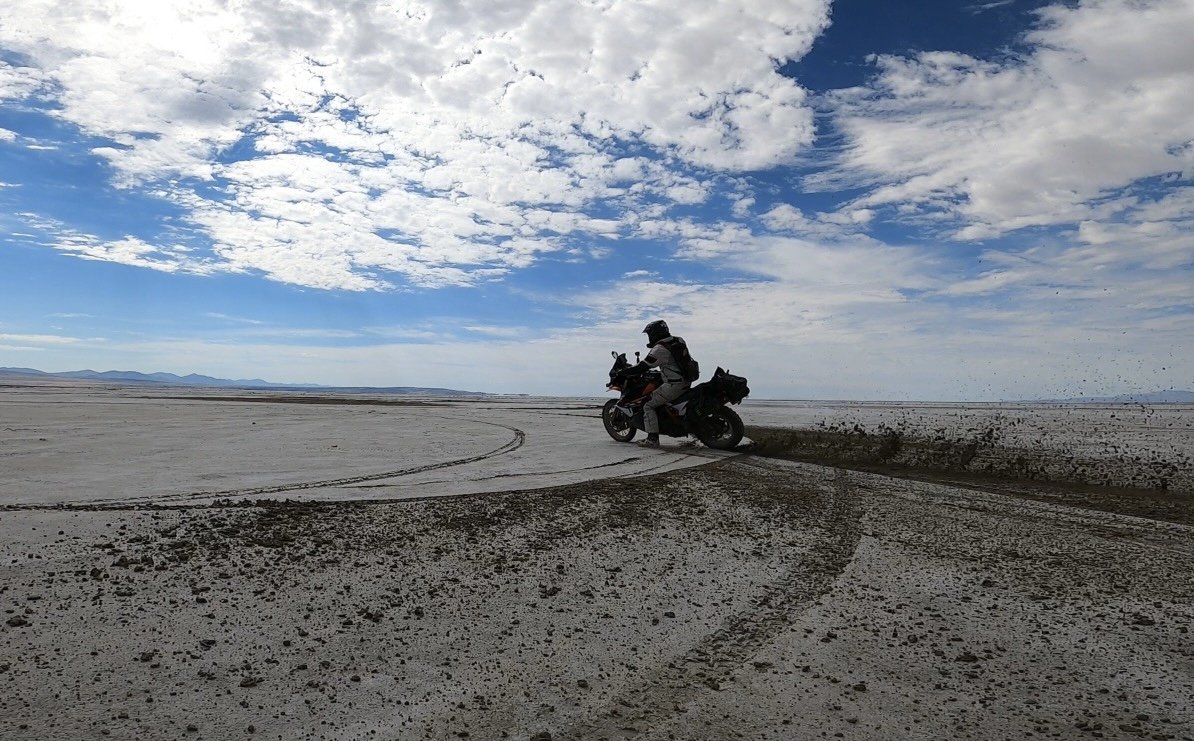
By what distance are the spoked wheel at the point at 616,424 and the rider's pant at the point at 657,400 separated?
724 mm

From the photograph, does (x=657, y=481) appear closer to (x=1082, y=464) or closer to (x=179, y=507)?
(x=179, y=507)

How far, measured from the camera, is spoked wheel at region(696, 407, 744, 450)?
39.4 feet

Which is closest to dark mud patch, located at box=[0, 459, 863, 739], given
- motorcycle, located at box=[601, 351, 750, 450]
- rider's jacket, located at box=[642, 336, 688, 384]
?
motorcycle, located at box=[601, 351, 750, 450]

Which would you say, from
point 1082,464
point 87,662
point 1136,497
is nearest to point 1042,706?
point 87,662

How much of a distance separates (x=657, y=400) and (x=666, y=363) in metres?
0.65

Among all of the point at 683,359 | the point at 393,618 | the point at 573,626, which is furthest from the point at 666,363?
the point at 393,618

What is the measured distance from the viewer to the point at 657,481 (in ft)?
26.7

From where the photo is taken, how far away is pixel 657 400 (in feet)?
40.6

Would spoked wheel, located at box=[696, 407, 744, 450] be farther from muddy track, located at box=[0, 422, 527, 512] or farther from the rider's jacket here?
muddy track, located at box=[0, 422, 527, 512]

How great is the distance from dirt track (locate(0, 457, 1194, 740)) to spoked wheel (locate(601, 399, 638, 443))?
24.1ft

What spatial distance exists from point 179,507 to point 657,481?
463 centimetres

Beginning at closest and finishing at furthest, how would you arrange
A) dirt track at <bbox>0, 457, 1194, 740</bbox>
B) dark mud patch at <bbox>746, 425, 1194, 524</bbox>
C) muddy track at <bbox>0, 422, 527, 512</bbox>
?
dirt track at <bbox>0, 457, 1194, 740</bbox> < muddy track at <bbox>0, 422, 527, 512</bbox> < dark mud patch at <bbox>746, 425, 1194, 524</bbox>

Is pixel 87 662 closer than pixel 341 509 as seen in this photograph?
Yes

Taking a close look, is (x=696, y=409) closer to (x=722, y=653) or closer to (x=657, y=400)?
(x=657, y=400)
